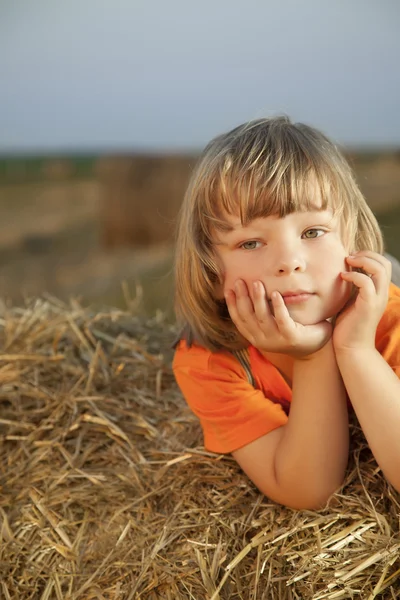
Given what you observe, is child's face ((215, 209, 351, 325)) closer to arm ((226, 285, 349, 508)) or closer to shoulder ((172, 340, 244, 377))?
arm ((226, 285, 349, 508))

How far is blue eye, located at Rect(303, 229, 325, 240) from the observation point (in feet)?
5.57

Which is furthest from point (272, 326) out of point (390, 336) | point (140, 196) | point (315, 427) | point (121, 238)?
point (121, 238)

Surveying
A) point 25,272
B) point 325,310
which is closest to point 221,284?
point 325,310

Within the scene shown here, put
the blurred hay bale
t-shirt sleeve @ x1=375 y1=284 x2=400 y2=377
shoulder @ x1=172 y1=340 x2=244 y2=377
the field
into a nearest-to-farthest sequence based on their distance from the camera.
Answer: t-shirt sleeve @ x1=375 y1=284 x2=400 y2=377 < shoulder @ x1=172 y1=340 x2=244 y2=377 < the field < the blurred hay bale

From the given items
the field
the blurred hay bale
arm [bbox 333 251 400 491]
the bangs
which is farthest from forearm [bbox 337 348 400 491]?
the blurred hay bale

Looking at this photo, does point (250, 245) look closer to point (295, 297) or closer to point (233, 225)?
point (233, 225)

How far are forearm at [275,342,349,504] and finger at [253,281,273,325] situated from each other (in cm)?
18

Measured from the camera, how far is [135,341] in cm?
286

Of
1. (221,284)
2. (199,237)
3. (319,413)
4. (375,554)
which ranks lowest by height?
(375,554)

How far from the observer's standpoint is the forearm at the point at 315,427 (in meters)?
1.76

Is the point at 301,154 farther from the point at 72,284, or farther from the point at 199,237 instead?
the point at 72,284

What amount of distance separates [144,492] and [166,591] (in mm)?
357

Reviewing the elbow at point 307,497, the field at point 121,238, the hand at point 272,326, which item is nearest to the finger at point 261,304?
the hand at point 272,326

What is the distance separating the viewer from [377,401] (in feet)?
5.56
